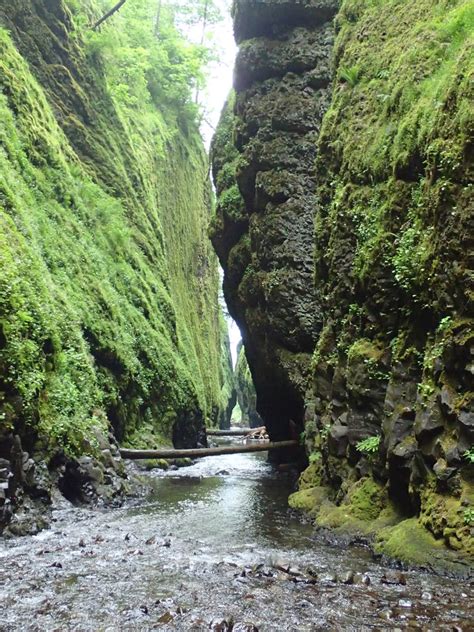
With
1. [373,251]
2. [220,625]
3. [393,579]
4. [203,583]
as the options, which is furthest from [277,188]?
[220,625]

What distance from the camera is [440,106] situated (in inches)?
292

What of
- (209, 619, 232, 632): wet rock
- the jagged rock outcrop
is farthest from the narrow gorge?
the jagged rock outcrop

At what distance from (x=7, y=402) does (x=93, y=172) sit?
15412mm

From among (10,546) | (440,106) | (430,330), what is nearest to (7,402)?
(10,546)

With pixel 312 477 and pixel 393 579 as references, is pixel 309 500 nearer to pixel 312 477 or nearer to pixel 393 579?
pixel 312 477

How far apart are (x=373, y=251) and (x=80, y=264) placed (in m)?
9.32

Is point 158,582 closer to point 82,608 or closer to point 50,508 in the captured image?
point 82,608

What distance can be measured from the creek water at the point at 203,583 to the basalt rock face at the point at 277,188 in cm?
690

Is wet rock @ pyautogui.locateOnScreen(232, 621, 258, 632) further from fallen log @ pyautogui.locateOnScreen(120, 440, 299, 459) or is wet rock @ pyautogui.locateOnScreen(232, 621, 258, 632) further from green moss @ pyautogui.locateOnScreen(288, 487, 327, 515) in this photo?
fallen log @ pyautogui.locateOnScreen(120, 440, 299, 459)

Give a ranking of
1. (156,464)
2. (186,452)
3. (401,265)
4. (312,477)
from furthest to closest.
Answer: (156,464) < (186,452) < (312,477) < (401,265)

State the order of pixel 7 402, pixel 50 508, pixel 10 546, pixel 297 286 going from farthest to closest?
1. pixel 297 286
2. pixel 50 508
3. pixel 7 402
4. pixel 10 546

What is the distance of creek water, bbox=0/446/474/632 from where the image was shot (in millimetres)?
4352

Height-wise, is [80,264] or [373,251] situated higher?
[80,264]

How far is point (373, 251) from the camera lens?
29.3 ft
